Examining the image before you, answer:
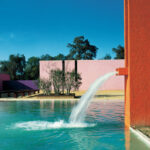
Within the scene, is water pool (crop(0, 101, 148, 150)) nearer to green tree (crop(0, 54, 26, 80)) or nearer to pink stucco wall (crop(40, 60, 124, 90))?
pink stucco wall (crop(40, 60, 124, 90))

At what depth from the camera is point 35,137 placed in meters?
6.53

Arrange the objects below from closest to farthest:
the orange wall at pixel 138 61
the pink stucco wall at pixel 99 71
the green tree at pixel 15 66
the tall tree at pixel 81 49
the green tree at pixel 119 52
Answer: the orange wall at pixel 138 61 → the pink stucco wall at pixel 99 71 → the green tree at pixel 15 66 → the green tree at pixel 119 52 → the tall tree at pixel 81 49

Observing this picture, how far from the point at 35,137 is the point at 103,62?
2422cm

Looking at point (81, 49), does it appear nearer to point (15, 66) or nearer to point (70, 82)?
point (15, 66)

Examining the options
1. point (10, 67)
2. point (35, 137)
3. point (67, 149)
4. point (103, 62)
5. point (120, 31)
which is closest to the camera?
point (67, 149)

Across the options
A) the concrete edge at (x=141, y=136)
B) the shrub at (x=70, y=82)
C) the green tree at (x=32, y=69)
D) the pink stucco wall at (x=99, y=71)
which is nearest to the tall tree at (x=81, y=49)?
the green tree at (x=32, y=69)

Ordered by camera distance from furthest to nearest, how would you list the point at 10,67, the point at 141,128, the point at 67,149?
1. the point at 10,67
2. the point at 141,128
3. the point at 67,149

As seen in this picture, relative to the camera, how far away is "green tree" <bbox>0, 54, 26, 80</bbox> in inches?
1844

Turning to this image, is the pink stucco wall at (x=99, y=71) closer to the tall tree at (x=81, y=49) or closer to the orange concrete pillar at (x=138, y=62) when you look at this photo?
the tall tree at (x=81, y=49)

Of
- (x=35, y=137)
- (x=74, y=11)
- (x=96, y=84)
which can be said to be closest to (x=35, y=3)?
(x=74, y=11)

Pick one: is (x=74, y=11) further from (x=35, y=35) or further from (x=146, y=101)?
(x=146, y=101)

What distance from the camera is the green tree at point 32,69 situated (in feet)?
145

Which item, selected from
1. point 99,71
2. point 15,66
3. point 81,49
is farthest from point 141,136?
point 81,49

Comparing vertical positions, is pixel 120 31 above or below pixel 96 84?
above
